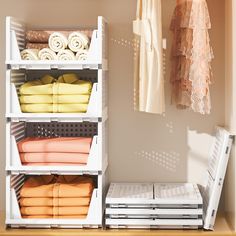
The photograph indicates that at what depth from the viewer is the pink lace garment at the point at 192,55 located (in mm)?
2889

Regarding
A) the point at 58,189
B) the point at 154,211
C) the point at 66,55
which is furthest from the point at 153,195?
the point at 66,55

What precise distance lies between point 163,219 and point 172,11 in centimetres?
120

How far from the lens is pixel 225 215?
3271 mm

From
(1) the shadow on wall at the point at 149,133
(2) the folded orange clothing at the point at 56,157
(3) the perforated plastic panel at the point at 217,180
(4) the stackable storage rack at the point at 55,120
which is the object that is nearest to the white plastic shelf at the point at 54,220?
(4) the stackable storage rack at the point at 55,120

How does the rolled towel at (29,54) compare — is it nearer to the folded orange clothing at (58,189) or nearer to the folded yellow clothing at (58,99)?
the folded yellow clothing at (58,99)

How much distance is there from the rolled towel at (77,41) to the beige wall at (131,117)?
0.40 metres

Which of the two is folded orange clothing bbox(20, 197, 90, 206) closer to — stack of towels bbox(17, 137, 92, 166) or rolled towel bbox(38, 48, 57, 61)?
stack of towels bbox(17, 137, 92, 166)

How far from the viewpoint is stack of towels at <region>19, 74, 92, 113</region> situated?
116 inches

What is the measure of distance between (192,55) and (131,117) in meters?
0.63

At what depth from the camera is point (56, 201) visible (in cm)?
298

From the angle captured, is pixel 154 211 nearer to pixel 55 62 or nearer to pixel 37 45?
pixel 55 62

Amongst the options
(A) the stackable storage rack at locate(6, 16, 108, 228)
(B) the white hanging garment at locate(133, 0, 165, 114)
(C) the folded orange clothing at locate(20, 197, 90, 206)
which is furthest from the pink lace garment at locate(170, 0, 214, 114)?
(C) the folded orange clothing at locate(20, 197, 90, 206)

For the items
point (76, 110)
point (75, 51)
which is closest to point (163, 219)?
point (76, 110)

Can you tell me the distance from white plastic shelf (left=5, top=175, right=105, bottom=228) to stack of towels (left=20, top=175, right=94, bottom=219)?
3 centimetres
